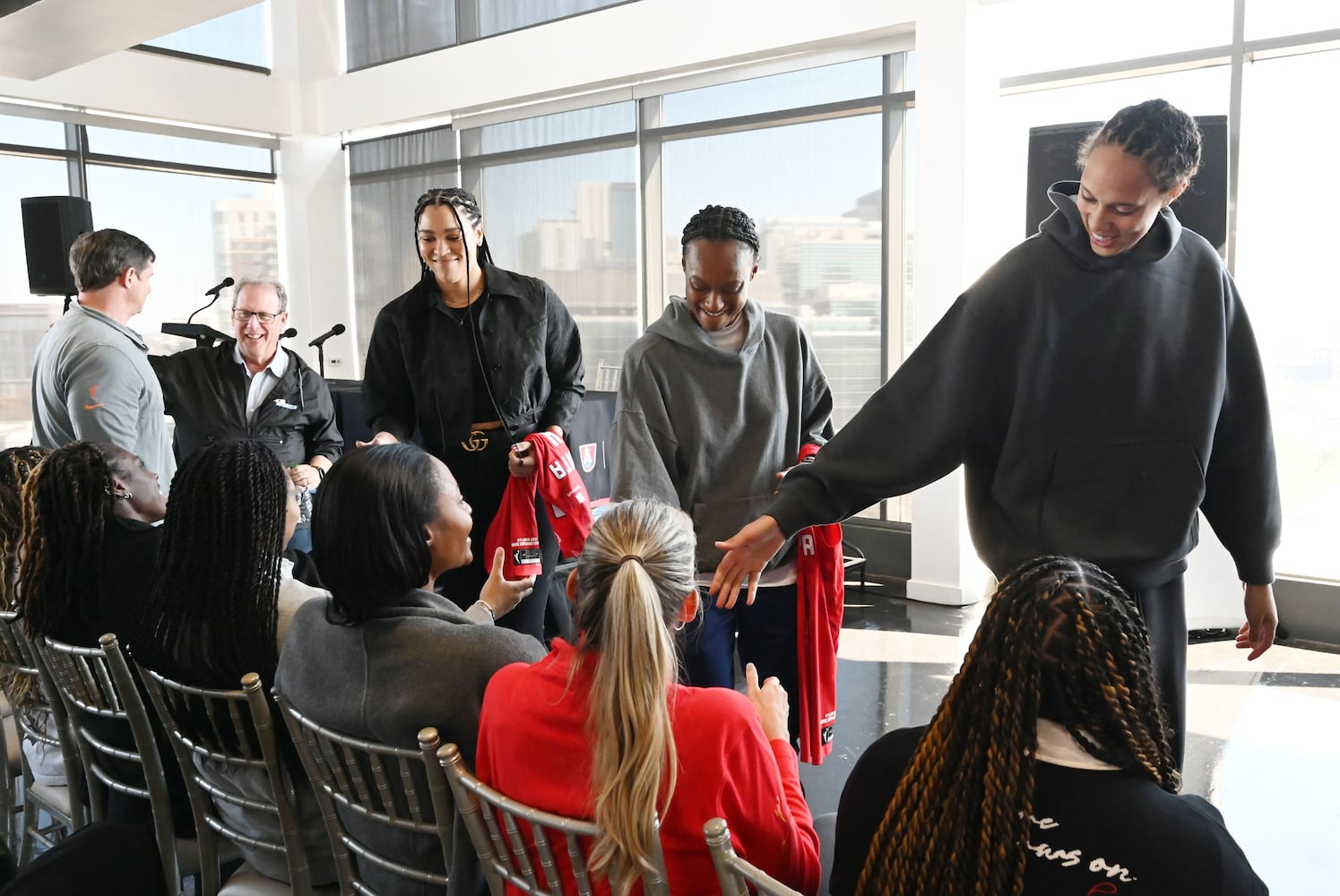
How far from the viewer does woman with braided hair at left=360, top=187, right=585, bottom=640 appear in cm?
264

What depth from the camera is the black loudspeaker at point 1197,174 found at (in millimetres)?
3879

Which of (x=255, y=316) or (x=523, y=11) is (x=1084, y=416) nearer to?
(x=255, y=316)

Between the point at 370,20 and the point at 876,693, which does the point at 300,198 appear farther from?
the point at 876,693

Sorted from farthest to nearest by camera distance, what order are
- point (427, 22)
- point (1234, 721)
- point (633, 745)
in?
point (427, 22), point (1234, 721), point (633, 745)

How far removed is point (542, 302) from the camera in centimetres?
276

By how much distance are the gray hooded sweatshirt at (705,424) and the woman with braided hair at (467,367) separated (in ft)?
1.80

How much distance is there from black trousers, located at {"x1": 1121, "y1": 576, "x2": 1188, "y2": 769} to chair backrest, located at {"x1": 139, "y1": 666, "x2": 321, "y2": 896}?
Answer: 1.28 m

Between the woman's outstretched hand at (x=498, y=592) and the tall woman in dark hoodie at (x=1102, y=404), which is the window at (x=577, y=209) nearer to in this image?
the woman's outstretched hand at (x=498, y=592)

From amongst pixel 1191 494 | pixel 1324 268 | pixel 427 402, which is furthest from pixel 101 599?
pixel 1324 268

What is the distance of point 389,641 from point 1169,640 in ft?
3.70

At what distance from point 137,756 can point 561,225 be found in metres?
5.63

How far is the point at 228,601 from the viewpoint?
5.42 feet

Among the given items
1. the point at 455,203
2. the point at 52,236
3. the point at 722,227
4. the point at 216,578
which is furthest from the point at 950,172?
the point at 52,236

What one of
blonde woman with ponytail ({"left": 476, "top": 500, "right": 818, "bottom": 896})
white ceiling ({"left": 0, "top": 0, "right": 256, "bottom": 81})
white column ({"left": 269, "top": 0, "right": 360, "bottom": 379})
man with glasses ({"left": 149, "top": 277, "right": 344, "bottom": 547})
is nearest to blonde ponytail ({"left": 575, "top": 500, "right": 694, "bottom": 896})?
blonde woman with ponytail ({"left": 476, "top": 500, "right": 818, "bottom": 896})
